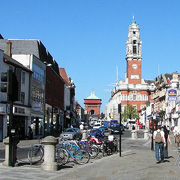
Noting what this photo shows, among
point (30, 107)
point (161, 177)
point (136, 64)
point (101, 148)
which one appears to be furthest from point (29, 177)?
point (136, 64)

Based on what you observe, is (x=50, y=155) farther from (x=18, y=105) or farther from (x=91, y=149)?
(x=18, y=105)

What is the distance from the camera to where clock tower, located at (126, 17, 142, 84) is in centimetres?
13738

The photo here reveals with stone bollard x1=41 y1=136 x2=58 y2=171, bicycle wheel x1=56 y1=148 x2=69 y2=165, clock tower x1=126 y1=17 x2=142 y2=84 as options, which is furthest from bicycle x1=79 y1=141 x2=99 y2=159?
clock tower x1=126 y1=17 x2=142 y2=84

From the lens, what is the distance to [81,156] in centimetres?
1648

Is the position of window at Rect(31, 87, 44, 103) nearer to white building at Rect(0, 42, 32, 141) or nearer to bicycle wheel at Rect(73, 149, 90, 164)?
white building at Rect(0, 42, 32, 141)

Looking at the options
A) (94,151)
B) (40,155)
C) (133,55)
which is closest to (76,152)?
(40,155)

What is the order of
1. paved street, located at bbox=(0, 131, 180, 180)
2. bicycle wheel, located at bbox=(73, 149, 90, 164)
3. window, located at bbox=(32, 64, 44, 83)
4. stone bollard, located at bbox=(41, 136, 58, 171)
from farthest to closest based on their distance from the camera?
window, located at bbox=(32, 64, 44, 83), bicycle wheel, located at bbox=(73, 149, 90, 164), stone bollard, located at bbox=(41, 136, 58, 171), paved street, located at bbox=(0, 131, 180, 180)

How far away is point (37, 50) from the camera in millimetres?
53188

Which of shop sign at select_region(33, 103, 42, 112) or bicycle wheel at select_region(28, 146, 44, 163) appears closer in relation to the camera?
bicycle wheel at select_region(28, 146, 44, 163)

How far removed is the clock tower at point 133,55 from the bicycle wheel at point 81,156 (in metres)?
121

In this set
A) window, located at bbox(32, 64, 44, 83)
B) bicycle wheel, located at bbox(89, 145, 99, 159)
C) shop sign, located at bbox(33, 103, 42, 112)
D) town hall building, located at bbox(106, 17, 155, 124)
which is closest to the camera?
bicycle wheel, located at bbox(89, 145, 99, 159)

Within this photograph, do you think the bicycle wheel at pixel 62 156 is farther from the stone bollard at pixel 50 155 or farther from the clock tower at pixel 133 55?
the clock tower at pixel 133 55

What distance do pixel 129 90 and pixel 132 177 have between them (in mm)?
129172

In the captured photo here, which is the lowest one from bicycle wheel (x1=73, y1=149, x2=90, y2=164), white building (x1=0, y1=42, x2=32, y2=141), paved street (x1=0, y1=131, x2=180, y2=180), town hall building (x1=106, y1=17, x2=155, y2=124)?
paved street (x1=0, y1=131, x2=180, y2=180)
